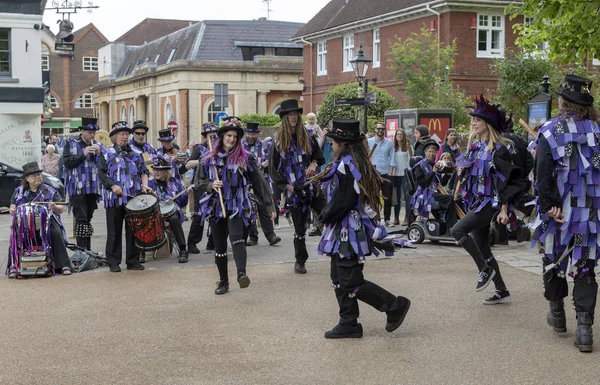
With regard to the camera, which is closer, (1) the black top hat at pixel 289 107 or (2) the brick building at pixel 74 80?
(1) the black top hat at pixel 289 107

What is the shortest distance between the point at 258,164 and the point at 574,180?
7295 mm

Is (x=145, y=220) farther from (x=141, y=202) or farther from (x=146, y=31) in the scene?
(x=146, y=31)

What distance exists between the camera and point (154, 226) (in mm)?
10602

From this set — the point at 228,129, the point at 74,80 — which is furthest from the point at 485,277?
the point at 74,80

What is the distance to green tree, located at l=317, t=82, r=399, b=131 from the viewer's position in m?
28.5

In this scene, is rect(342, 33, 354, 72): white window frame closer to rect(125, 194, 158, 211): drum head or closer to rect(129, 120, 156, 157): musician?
rect(129, 120, 156, 157): musician

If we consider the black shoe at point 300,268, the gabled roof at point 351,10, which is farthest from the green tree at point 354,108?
the black shoe at point 300,268

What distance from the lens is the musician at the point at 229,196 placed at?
8.79m

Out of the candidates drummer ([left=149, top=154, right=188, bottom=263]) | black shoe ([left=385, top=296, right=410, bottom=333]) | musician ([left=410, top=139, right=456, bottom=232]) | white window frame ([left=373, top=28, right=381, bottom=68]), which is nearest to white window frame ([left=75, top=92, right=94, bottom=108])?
white window frame ([left=373, top=28, right=381, bottom=68])

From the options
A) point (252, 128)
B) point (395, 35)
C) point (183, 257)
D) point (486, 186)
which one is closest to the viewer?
point (486, 186)

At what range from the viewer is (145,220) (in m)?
10.5

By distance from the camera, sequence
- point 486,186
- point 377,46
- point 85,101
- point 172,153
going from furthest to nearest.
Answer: point 85,101 → point 377,46 → point 172,153 → point 486,186

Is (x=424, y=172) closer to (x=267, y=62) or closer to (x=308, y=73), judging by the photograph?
(x=308, y=73)

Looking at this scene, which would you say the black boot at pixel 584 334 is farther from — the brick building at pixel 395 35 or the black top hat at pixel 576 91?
the brick building at pixel 395 35
